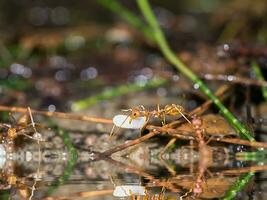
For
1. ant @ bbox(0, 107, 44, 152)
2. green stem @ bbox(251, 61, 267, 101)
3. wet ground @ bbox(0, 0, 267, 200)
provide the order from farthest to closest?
green stem @ bbox(251, 61, 267, 101) < ant @ bbox(0, 107, 44, 152) < wet ground @ bbox(0, 0, 267, 200)

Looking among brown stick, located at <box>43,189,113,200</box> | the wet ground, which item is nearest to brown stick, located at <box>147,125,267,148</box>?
the wet ground

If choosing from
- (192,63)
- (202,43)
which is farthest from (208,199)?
(202,43)

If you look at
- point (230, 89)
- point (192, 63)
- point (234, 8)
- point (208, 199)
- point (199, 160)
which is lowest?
point (208, 199)

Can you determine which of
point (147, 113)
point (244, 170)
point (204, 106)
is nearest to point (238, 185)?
point (244, 170)

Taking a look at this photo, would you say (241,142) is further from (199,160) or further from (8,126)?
(8,126)

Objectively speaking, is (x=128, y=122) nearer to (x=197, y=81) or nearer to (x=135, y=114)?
(x=135, y=114)

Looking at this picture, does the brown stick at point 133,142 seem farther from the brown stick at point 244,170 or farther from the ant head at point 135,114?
the brown stick at point 244,170

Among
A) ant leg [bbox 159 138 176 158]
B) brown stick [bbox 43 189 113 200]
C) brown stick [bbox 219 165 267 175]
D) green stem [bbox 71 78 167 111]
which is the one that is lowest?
brown stick [bbox 43 189 113 200]

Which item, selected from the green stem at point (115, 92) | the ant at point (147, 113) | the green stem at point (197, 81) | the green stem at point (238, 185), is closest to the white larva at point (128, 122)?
the ant at point (147, 113)

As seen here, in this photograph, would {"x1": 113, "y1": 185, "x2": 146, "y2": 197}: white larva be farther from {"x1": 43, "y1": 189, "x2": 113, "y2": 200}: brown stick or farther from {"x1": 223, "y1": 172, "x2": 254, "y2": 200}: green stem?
{"x1": 223, "y1": 172, "x2": 254, "y2": 200}: green stem
